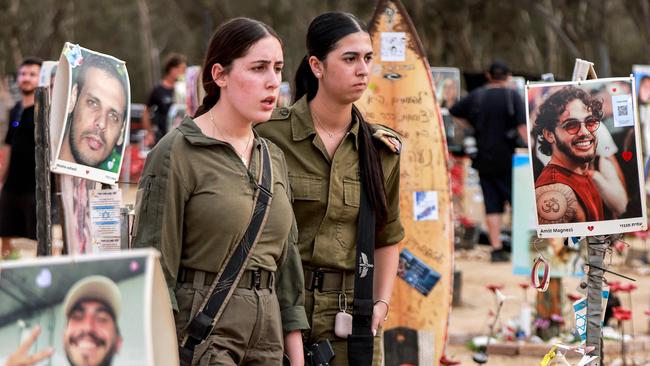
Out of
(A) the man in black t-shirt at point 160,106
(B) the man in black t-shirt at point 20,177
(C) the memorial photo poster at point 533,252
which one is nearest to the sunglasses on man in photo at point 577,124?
(C) the memorial photo poster at point 533,252

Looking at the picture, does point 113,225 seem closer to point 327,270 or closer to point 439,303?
point 327,270

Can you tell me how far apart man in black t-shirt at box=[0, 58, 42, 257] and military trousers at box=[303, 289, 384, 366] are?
17.4 ft

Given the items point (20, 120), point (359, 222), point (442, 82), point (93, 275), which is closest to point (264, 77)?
point (359, 222)

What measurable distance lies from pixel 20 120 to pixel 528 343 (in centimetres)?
391

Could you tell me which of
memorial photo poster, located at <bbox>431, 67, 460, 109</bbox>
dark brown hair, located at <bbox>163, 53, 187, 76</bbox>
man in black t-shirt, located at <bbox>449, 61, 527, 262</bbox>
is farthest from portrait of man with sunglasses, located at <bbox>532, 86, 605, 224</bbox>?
memorial photo poster, located at <bbox>431, 67, 460, 109</bbox>

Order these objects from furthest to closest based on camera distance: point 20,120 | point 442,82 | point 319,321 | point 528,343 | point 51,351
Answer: point 442,82, point 20,120, point 528,343, point 319,321, point 51,351

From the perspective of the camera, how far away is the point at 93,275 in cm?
255

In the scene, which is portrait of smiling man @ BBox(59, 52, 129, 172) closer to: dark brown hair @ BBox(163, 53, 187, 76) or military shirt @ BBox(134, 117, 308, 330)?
military shirt @ BBox(134, 117, 308, 330)

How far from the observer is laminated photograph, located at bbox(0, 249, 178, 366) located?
2510mm

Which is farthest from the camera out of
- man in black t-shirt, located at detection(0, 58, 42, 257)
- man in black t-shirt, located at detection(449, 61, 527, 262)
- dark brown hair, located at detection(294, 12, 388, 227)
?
man in black t-shirt, located at detection(449, 61, 527, 262)

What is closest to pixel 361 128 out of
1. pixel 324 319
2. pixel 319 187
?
pixel 319 187

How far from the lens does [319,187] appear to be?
4.36 m

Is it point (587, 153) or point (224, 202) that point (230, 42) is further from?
point (587, 153)

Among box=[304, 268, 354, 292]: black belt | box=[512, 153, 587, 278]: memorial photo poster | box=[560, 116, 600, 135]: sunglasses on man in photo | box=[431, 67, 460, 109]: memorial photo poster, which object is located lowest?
box=[304, 268, 354, 292]: black belt
